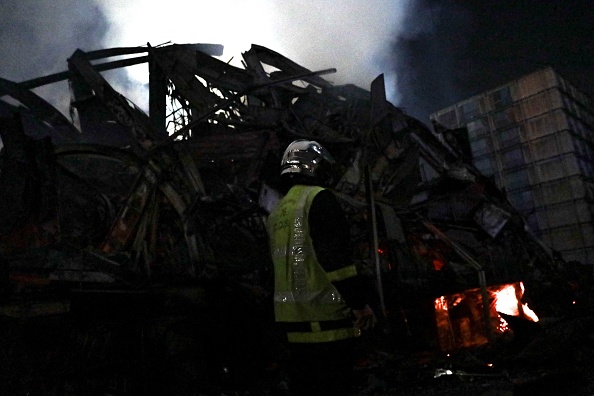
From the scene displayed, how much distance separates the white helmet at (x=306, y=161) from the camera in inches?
89.9

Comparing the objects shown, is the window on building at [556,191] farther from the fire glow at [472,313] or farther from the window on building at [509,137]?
the fire glow at [472,313]

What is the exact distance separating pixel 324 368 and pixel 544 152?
9.66 m

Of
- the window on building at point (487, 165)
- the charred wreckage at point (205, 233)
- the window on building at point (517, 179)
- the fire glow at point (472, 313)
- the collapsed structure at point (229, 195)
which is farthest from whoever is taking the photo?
the window on building at point (487, 165)

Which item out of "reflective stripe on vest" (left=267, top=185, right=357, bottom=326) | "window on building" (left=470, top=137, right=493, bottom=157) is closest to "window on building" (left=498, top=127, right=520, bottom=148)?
"window on building" (left=470, top=137, right=493, bottom=157)

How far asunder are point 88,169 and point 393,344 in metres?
4.44

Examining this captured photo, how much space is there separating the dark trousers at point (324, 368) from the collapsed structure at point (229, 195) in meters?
1.83

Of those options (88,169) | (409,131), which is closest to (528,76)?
(409,131)

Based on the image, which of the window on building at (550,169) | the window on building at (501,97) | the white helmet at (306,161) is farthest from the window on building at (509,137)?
the white helmet at (306,161)

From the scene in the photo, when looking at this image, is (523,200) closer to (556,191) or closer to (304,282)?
(556,191)

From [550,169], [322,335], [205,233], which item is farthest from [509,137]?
[322,335]

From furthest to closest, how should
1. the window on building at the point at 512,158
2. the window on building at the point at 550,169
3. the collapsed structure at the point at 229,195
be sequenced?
the window on building at the point at 512,158 → the window on building at the point at 550,169 → the collapsed structure at the point at 229,195

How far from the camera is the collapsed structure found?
3.65 meters

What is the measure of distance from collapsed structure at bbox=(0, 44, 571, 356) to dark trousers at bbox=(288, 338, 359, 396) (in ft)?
6.00

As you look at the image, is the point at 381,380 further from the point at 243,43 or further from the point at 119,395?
the point at 243,43
